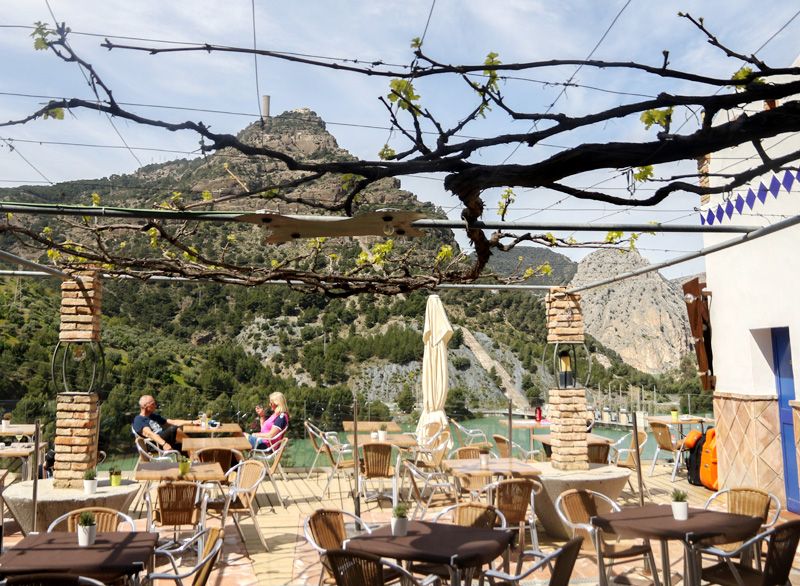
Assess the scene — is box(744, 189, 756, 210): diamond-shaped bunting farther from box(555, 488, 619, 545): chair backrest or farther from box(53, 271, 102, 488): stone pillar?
box(53, 271, 102, 488): stone pillar

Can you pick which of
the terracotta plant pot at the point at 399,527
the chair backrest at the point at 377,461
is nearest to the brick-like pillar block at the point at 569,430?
the chair backrest at the point at 377,461

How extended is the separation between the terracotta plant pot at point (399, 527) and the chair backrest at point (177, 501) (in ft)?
6.75

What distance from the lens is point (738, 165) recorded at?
24.5 ft

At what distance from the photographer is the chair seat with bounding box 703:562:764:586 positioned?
368cm

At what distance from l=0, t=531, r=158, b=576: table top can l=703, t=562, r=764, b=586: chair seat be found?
2.97 m

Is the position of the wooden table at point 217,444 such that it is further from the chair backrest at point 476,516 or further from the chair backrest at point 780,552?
the chair backrest at point 780,552

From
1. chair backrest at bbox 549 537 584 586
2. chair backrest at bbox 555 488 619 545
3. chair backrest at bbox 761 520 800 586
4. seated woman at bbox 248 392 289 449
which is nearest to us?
chair backrest at bbox 549 537 584 586

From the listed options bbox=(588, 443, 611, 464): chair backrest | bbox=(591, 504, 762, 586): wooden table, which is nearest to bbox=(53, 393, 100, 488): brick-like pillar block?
bbox=(591, 504, 762, 586): wooden table

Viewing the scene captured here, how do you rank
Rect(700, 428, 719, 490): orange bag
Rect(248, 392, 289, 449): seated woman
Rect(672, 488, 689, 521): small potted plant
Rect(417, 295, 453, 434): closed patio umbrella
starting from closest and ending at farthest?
1. Rect(672, 488, 689, 521): small potted plant
2. Rect(248, 392, 289, 449): seated woman
3. Rect(700, 428, 719, 490): orange bag
4. Rect(417, 295, 453, 434): closed patio umbrella

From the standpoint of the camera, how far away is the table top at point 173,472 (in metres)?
5.54

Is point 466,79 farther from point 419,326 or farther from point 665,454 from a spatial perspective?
point 419,326

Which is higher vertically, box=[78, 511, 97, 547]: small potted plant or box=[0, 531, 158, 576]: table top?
box=[78, 511, 97, 547]: small potted plant

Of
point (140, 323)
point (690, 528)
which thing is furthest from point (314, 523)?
point (140, 323)

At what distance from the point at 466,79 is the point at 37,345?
72.9ft
